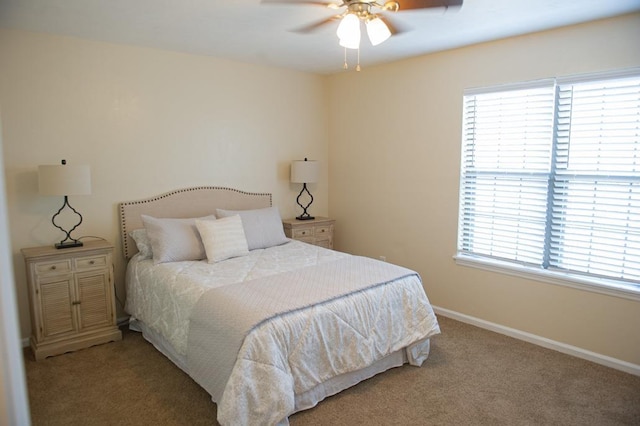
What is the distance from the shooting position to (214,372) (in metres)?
2.34

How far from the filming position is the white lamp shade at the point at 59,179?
3.07 metres

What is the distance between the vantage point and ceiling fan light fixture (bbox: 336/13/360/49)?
2273mm

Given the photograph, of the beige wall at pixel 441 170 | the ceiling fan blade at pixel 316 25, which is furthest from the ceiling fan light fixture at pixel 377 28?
the beige wall at pixel 441 170

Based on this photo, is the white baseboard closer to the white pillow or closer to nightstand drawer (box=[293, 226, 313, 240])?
nightstand drawer (box=[293, 226, 313, 240])

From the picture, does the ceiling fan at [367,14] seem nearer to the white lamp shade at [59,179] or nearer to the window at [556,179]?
the window at [556,179]

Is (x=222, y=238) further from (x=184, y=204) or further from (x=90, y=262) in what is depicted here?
(x=90, y=262)

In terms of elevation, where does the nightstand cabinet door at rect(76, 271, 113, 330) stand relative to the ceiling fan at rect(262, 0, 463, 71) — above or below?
below

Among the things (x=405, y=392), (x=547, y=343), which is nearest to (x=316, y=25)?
(x=405, y=392)

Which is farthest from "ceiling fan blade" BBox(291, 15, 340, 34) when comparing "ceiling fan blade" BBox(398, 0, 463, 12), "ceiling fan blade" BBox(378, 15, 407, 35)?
"ceiling fan blade" BBox(398, 0, 463, 12)

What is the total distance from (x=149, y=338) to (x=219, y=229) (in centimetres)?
105

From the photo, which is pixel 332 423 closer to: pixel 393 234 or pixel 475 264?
pixel 475 264

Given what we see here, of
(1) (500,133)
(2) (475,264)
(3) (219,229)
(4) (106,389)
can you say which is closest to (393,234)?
(2) (475,264)

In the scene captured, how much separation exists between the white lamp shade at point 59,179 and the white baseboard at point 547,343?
3407 mm

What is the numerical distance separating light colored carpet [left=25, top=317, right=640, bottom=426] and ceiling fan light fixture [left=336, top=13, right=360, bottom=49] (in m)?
2.18
